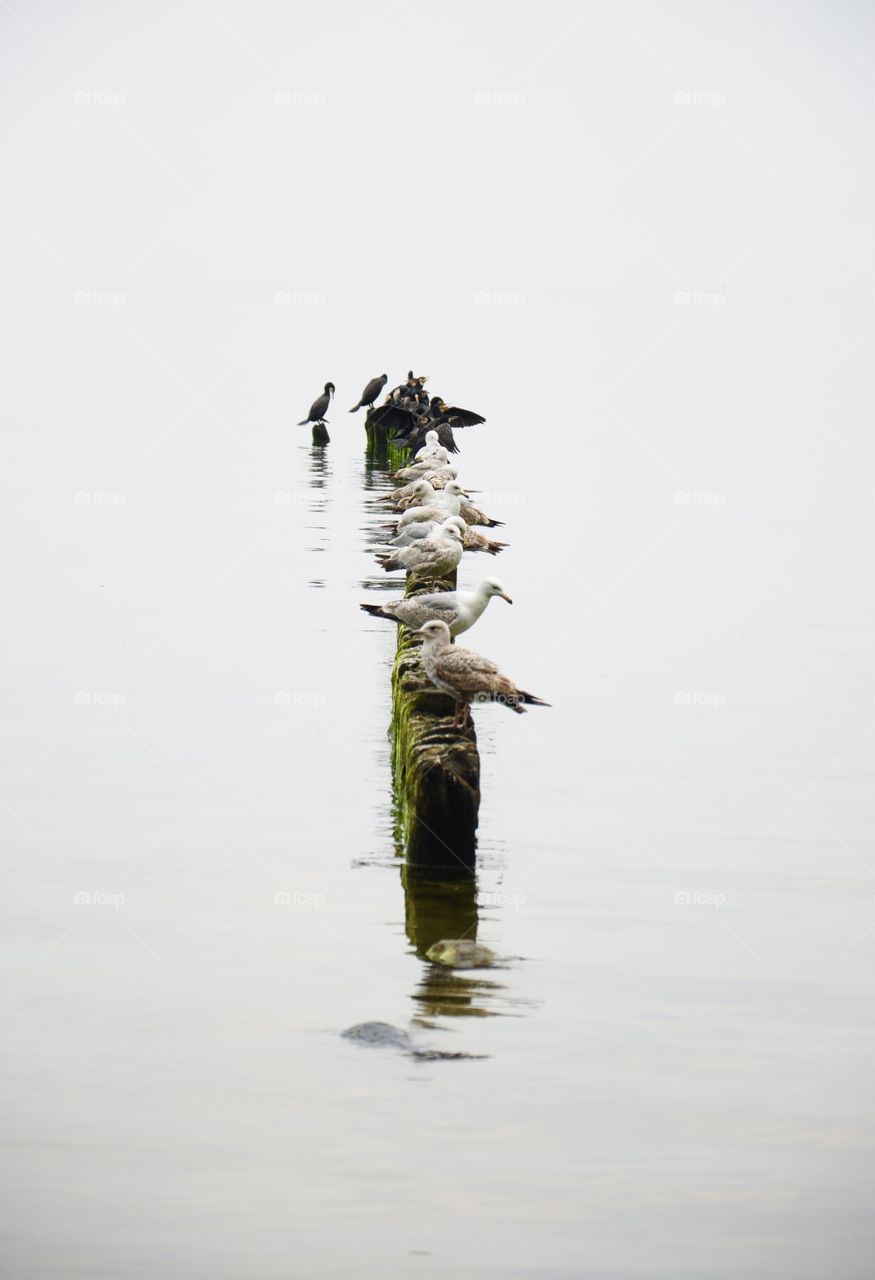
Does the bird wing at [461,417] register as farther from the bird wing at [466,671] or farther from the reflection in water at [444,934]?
the reflection in water at [444,934]

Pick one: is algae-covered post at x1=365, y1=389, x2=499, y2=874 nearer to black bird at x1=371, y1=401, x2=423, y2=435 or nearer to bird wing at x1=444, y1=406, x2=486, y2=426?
bird wing at x1=444, y1=406, x2=486, y2=426

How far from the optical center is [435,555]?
15.2m

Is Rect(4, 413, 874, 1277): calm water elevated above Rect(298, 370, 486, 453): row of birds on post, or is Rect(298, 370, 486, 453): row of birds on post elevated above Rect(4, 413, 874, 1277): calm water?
Rect(298, 370, 486, 453): row of birds on post

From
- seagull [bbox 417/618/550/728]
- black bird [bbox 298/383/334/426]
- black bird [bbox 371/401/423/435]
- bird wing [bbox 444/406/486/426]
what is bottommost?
seagull [bbox 417/618/550/728]

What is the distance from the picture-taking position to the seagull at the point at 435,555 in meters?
15.2

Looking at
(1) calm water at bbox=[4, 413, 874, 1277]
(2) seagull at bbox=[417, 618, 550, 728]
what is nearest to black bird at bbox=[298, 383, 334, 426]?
(1) calm water at bbox=[4, 413, 874, 1277]

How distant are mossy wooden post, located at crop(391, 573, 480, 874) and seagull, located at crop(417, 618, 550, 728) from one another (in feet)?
0.44

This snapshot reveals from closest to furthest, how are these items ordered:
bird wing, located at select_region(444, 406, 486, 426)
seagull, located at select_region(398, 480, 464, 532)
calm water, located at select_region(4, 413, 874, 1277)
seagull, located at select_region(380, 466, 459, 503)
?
1. calm water, located at select_region(4, 413, 874, 1277)
2. seagull, located at select_region(398, 480, 464, 532)
3. seagull, located at select_region(380, 466, 459, 503)
4. bird wing, located at select_region(444, 406, 486, 426)

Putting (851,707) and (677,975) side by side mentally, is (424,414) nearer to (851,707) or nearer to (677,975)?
(851,707)

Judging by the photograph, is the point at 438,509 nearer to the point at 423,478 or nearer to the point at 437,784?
the point at 423,478

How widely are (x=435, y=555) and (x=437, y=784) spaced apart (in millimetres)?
5578

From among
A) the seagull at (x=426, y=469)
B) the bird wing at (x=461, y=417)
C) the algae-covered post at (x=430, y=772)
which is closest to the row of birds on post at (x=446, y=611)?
the algae-covered post at (x=430, y=772)

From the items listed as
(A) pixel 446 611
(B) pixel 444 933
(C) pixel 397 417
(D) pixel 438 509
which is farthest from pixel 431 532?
(C) pixel 397 417

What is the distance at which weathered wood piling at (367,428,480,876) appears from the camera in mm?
9852
